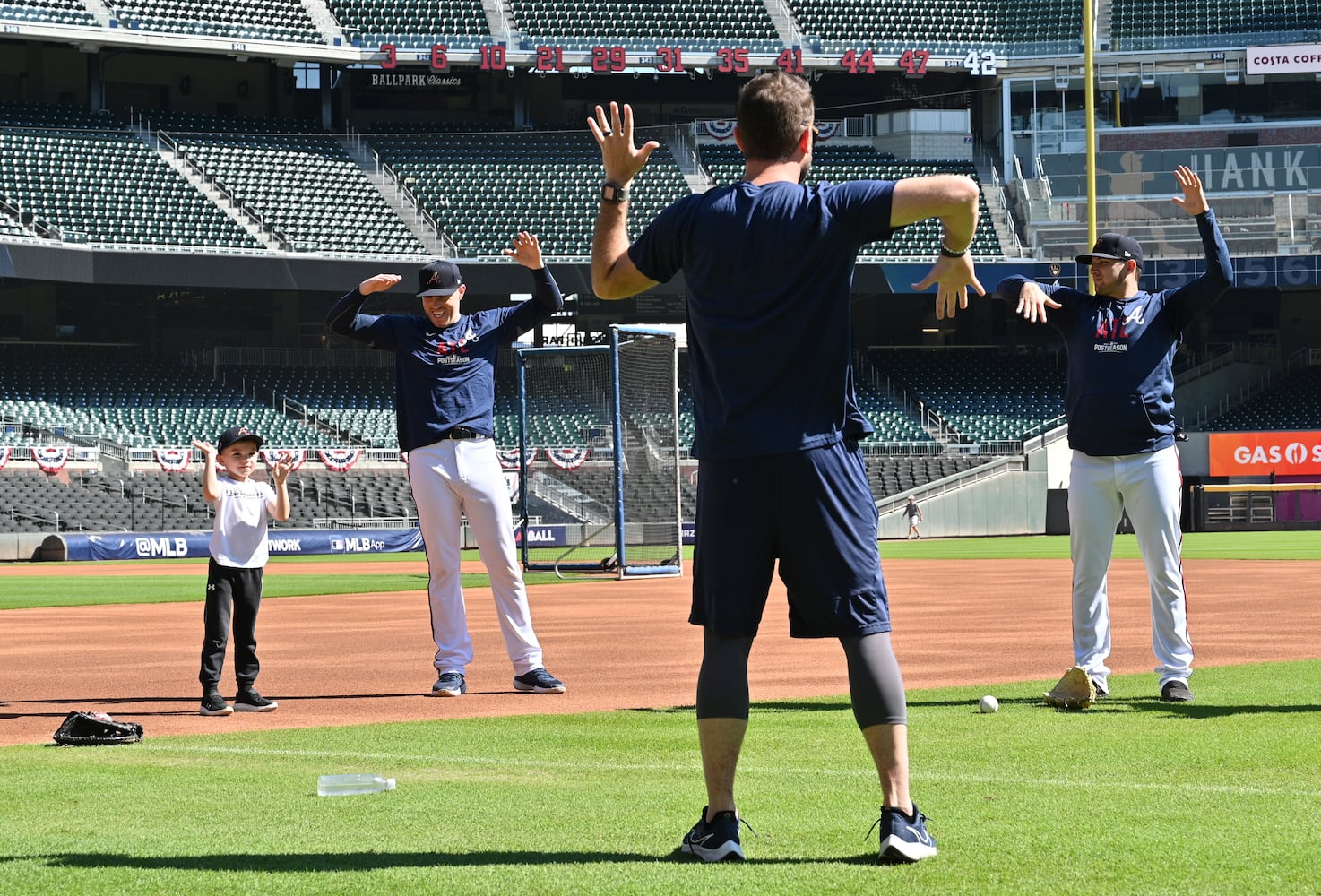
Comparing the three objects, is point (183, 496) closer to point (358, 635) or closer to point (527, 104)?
point (527, 104)

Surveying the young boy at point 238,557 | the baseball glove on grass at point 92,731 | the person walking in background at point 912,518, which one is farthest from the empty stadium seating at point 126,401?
the baseball glove on grass at point 92,731

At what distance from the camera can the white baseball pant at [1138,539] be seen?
8328 millimetres

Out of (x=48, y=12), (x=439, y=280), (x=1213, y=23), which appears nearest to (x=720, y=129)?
(x=1213, y=23)

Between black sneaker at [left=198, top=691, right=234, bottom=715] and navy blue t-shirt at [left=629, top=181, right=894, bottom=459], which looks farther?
black sneaker at [left=198, top=691, right=234, bottom=715]

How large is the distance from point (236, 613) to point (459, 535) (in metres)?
1.30

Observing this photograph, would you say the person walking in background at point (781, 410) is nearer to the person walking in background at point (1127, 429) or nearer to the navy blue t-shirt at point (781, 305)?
the navy blue t-shirt at point (781, 305)

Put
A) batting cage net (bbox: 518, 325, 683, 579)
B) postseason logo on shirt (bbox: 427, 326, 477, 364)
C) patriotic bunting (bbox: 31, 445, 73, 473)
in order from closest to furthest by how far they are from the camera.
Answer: postseason logo on shirt (bbox: 427, 326, 477, 364) → batting cage net (bbox: 518, 325, 683, 579) → patriotic bunting (bbox: 31, 445, 73, 473)

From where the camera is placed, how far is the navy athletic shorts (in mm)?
4730

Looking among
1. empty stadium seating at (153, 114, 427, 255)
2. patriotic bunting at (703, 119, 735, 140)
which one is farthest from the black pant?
patriotic bunting at (703, 119, 735, 140)

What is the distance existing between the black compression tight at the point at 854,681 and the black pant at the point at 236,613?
4696mm

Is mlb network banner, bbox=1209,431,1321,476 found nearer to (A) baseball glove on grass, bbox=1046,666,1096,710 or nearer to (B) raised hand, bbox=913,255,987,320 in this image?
(A) baseball glove on grass, bbox=1046,666,1096,710

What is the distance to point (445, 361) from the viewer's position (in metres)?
9.10

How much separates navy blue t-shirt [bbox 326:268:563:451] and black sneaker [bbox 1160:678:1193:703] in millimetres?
3757

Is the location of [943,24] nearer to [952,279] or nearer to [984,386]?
[984,386]
